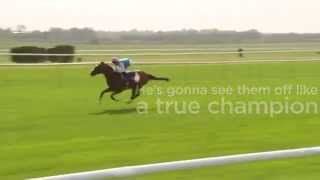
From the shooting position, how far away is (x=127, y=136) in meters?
9.36

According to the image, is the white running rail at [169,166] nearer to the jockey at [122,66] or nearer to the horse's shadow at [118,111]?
the horse's shadow at [118,111]

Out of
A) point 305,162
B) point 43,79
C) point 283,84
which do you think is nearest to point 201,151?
point 305,162

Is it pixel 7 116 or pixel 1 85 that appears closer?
pixel 7 116

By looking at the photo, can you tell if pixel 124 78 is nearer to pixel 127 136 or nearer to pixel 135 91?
pixel 135 91

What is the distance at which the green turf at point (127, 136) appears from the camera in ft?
22.3

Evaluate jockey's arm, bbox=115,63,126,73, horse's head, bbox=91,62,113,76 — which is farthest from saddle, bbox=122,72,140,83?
horse's head, bbox=91,62,113,76

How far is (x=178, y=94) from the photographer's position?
1688 centimetres

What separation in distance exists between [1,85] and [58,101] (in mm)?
5062

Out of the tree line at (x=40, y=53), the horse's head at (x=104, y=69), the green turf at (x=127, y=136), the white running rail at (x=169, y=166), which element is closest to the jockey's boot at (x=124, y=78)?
the horse's head at (x=104, y=69)

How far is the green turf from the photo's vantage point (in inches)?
267

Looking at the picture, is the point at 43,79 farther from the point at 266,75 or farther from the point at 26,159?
the point at 26,159

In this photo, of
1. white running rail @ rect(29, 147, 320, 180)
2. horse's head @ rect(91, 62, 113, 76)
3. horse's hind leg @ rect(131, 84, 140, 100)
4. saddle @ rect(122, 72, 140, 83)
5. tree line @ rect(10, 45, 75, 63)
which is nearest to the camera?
white running rail @ rect(29, 147, 320, 180)

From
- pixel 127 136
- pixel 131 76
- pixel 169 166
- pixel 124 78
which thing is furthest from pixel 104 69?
pixel 169 166

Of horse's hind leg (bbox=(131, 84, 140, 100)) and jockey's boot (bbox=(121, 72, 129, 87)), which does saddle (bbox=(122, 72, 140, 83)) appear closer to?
jockey's boot (bbox=(121, 72, 129, 87))
